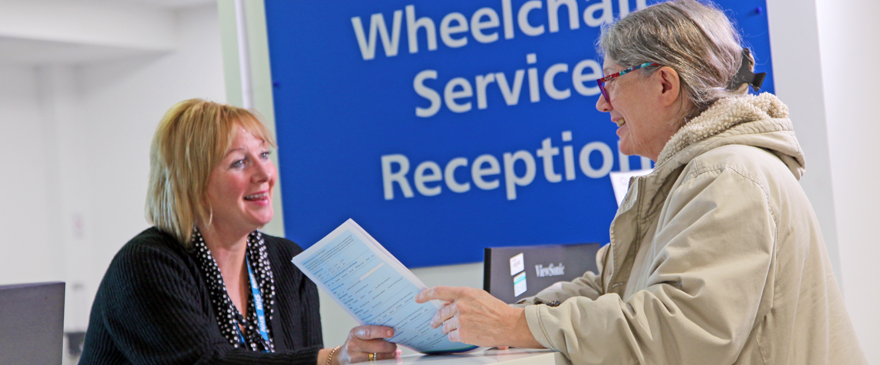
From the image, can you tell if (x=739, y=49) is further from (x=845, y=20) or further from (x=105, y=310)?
(x=845, y=20)

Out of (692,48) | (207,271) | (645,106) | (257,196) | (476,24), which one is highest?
(476,24)

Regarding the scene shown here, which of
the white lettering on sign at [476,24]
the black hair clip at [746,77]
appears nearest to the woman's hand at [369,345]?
the black hair clip at [746,77]

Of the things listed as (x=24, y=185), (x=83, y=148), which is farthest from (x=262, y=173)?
(x=83, y=148)

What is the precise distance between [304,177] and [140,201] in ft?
17.0

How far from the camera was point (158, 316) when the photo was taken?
5.96 feet

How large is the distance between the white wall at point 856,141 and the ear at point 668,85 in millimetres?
1696

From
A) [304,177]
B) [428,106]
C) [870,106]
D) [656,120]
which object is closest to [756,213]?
[656,120]

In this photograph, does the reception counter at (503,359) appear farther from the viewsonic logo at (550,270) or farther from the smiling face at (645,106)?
the viewsonic logo at (550,270)

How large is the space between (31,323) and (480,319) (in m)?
0.80

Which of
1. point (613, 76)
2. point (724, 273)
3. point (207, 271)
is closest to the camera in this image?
point (724, 273)

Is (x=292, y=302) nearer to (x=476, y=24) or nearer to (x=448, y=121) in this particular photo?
(x=448, y=121)

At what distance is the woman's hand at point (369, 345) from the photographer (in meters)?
1.44

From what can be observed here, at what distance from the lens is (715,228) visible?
1.20 metres

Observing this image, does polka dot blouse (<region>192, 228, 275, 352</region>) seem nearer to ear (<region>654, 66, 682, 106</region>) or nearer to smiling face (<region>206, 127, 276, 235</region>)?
smiling face (<region>206, 127, 276, 235</region>)
